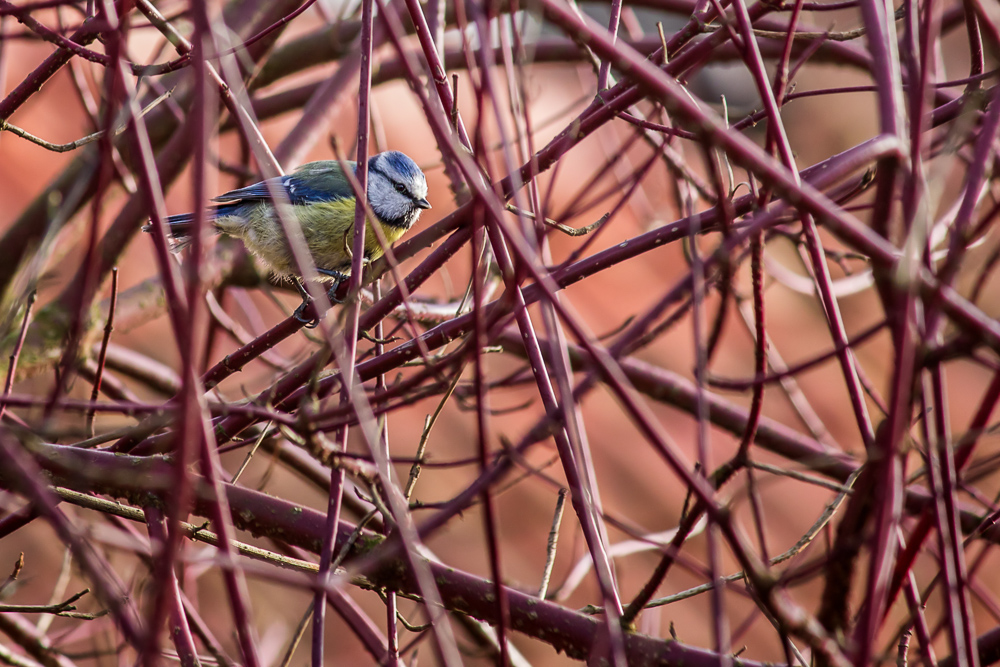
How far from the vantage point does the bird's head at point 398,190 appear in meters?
3.80

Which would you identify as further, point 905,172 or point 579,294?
point 579,294

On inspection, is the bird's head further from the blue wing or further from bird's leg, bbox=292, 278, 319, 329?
bird's leg, bbox=292, 278, 319, 329

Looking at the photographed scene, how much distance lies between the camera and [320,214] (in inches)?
151

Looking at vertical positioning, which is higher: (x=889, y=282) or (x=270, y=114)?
(x=270, y=114)

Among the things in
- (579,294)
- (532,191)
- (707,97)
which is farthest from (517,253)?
(707,97)

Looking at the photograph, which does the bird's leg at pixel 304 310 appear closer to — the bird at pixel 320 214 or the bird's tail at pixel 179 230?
the bird at pixel 320 214

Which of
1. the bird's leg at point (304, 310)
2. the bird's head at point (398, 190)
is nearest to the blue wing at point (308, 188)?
the bird's head at point (398, 190)

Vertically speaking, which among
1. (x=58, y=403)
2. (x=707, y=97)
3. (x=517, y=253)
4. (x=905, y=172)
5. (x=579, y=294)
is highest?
(x=707, y=97)

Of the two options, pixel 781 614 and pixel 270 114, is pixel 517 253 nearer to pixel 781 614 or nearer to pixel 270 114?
pixel 781 614

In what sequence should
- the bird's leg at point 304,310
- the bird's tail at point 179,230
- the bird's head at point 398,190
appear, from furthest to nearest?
the bird's head at point 398,190, the bird's tail at point 179,230, the bird's leg at point 304,310

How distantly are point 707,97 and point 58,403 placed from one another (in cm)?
1004

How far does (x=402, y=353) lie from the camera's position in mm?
1748

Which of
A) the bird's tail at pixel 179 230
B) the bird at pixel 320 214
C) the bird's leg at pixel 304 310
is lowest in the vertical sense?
the bird's leg at pixel 304 310

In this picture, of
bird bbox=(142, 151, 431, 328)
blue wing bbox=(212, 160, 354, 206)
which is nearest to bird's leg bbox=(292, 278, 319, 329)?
bird bbox=(142, 151, 431, 328)
